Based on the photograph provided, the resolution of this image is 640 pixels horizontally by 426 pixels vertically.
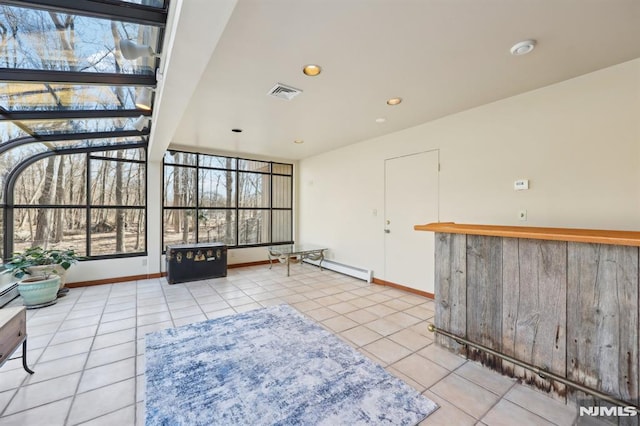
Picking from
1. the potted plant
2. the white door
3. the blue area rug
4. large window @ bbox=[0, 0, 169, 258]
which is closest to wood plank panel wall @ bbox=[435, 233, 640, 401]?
the blue area rug

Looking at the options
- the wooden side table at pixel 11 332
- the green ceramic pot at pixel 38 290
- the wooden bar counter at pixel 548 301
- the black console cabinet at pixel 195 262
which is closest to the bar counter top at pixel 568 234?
the wooden bar counter at pixel 548 301

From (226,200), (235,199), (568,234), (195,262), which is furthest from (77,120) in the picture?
(568,234)

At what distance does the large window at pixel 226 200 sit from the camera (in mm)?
5418

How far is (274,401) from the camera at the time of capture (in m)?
1.82

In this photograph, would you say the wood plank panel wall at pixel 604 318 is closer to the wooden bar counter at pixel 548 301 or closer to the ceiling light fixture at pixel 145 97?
the wooden bar counter at pixel 548 301

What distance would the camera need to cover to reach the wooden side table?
5.72ft

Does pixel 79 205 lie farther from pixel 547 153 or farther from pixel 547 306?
pixel 547 153

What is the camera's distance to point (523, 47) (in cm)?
207

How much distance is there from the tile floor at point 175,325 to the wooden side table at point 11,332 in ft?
1.03

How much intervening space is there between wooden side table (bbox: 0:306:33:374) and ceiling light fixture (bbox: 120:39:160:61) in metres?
1.98

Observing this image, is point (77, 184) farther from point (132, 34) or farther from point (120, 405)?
point (120, 405)

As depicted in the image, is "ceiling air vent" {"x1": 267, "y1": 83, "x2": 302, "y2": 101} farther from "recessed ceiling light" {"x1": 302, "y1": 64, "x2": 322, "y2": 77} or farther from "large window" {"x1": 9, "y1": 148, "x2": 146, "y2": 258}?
"large window" {"x1": 9, "y1": 148, "x2": 146, "y2": 258}

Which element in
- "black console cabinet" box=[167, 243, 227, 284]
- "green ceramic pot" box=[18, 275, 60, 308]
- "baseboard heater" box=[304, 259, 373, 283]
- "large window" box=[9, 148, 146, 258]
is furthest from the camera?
"baseboard heater" box=[304, 259, 373, 283]

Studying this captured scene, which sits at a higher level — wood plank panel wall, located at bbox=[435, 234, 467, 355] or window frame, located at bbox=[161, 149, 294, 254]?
window frame, located at bbox=[161, 149, 294, 254]
